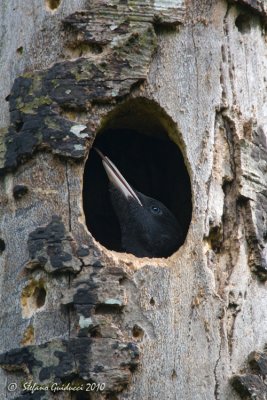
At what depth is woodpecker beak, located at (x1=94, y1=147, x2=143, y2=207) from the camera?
7402 millimetres

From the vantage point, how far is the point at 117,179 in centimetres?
760

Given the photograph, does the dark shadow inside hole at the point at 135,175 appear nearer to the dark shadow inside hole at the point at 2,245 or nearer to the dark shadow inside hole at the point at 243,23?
the dark shadow inside hole at the point at 243,23

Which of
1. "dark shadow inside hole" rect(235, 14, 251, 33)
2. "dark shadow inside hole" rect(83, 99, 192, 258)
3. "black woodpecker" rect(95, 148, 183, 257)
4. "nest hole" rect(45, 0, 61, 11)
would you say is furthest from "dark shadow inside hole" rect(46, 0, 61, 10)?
"black woodpecker" rect(95, 148, 183, 257)

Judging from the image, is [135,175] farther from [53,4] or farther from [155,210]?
[53,4]

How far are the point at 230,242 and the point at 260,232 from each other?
0.18m

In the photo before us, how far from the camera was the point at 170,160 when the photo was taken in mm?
8086

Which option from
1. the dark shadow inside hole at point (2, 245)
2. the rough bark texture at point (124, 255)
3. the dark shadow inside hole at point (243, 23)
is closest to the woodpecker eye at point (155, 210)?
the rough bark texture at point (124, 255)

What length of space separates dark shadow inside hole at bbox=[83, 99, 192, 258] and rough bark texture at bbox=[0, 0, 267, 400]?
0.83m

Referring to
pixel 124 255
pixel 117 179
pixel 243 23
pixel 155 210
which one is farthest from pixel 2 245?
pixel 243 23

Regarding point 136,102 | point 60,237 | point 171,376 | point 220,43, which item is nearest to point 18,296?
point 60,237

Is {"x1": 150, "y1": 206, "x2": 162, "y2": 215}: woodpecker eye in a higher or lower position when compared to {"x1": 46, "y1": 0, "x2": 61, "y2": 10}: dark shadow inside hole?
lower

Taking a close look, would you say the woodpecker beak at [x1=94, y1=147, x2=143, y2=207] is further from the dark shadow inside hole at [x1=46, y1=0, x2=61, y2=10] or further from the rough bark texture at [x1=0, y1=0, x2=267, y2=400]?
the dark shadow inside hole at [x1=46, y1=0, x2=61, y2=10]

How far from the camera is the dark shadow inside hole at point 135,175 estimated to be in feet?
25.9

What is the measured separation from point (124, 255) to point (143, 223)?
1.67 m
